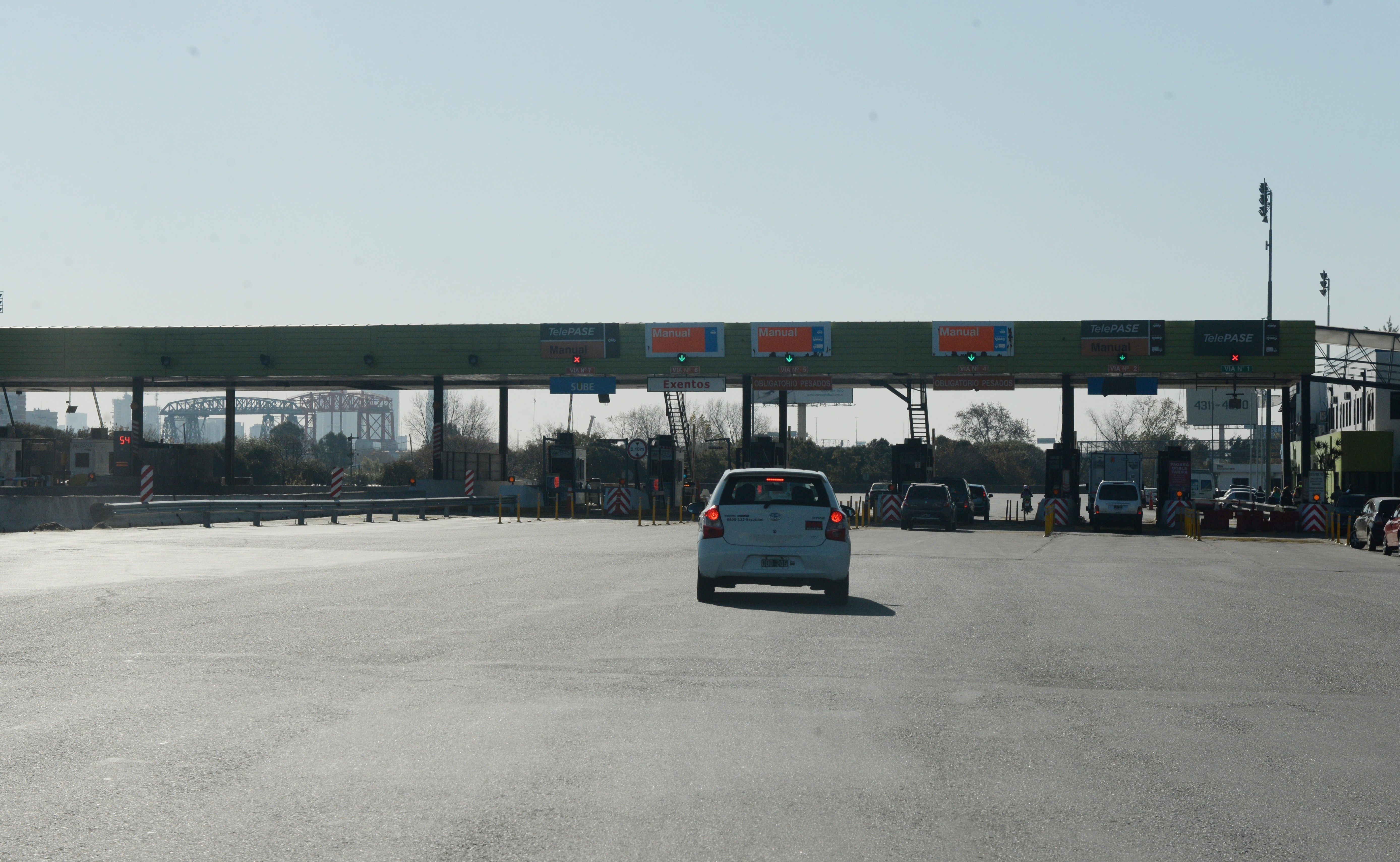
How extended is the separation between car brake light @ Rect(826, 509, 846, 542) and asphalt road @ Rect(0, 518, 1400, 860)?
33.2 inches

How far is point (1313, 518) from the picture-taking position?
1699 inches

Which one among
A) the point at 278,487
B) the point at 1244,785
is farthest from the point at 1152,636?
the point at 278,487

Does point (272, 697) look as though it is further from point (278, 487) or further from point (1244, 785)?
point (278, 487)

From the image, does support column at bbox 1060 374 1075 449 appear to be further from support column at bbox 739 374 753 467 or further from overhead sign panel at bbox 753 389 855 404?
overhead sign panel at bbox 753 389 855 404

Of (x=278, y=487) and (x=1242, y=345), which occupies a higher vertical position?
(x=1242, y=345)

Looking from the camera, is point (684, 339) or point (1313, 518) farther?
point (684, 339)

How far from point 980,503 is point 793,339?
33.4ft

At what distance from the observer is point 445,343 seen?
54344 mm

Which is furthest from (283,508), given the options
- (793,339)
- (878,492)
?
(878,492)

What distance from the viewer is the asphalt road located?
5.82 m

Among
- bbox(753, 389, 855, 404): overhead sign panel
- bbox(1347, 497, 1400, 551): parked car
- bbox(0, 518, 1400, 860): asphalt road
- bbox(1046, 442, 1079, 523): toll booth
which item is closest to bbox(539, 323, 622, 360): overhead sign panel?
bbox(1046, 442, 1079, 523): toll booth

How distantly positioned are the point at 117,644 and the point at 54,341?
160ft

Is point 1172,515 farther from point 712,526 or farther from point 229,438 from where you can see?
point 229,438

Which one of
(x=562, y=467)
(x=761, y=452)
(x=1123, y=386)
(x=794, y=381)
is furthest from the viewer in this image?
(x=562, y=467)
